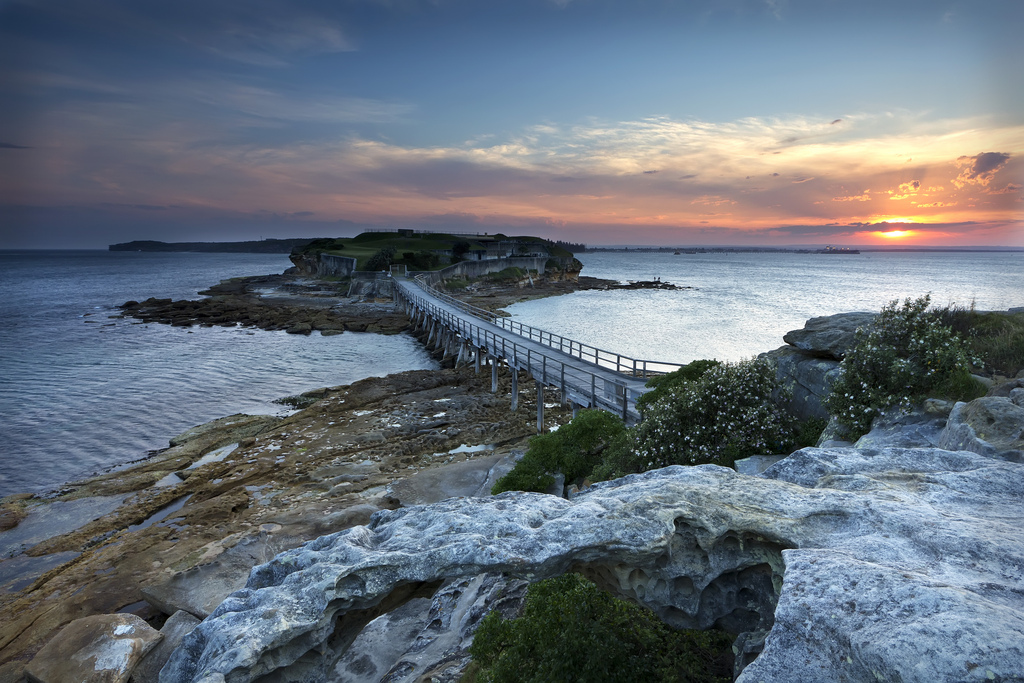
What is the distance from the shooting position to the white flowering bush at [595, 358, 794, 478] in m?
11.1

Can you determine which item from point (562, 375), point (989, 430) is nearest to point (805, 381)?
point (989, 430)

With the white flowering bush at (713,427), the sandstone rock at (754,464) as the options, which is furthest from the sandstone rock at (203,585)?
the sandstone rock at (754,464)

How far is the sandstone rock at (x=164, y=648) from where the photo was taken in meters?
8.47

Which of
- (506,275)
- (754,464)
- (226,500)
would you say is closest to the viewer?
(754,464)

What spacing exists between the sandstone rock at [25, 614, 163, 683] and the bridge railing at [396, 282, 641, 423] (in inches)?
486

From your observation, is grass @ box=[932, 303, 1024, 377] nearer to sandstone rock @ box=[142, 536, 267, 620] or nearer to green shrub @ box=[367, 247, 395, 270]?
sandstone rock @ box=[142, 536, 267, 620]

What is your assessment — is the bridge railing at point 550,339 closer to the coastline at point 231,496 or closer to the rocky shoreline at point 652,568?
the coastline at point 231,496

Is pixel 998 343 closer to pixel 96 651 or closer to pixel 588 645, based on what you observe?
pixel 588 645

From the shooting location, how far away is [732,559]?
17.2 ft

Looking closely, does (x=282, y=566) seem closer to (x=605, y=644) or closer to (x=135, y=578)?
Answer: (x=605, y=644)

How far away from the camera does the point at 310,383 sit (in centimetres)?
3066

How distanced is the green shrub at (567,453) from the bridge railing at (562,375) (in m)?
2.50

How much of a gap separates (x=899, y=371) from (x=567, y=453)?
23.3ft

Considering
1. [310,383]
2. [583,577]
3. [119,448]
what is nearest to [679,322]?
[310,383]
